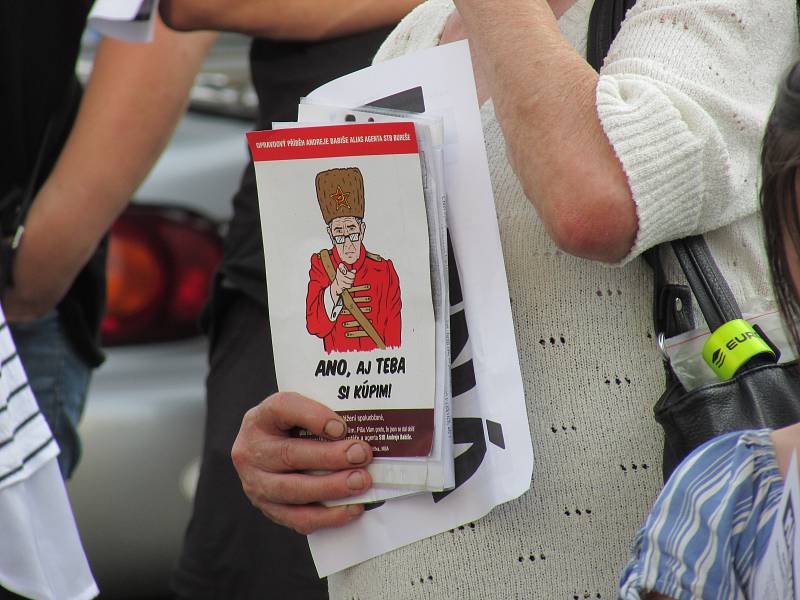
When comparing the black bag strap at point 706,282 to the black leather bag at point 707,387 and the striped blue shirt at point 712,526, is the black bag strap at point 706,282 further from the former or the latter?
the striped blue shirt at point 712,526

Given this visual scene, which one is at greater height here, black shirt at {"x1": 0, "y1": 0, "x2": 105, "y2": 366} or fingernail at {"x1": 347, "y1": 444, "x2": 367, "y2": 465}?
black shirt at {"x1": 0, "y1": 0, "x2": 105, "y2": 366}

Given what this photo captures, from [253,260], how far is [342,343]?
2.44ft

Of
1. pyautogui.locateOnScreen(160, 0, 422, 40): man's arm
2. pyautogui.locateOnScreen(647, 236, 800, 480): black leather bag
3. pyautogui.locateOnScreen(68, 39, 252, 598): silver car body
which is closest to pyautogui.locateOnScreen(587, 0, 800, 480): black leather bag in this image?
pyautogui.locateOnScreen(647, 236, 800, 480): black leather bag

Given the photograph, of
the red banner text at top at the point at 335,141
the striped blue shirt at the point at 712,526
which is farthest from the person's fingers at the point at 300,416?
the striped blue shirt at the point at 712,526

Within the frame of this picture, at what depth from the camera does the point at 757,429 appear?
1.13 m

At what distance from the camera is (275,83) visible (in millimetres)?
2037

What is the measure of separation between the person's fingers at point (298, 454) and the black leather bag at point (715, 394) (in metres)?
0.32

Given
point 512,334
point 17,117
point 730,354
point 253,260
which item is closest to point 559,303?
point 512,334

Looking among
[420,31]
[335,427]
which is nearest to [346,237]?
[335,427]

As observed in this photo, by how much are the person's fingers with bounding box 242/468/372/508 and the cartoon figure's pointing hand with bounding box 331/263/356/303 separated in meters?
0.20

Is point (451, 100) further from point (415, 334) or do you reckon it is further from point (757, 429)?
point (757, 429)

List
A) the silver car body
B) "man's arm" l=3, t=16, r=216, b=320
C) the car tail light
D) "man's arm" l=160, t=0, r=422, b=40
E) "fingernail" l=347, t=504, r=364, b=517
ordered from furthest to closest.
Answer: the car tail light → the silver car body → "man's arm" l=3, t=16, r=216, b=320 → "man's arm" l=160, t=0, r=422, b=40 → "fingernail" l=347, t=504, r=364, b=517

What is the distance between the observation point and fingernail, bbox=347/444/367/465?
1319 millimetres

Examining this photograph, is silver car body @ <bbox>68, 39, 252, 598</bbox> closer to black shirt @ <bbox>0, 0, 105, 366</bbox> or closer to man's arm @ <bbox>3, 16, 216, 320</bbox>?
black shirt @ <bbox>0, 0, 105, 366</bbox>
